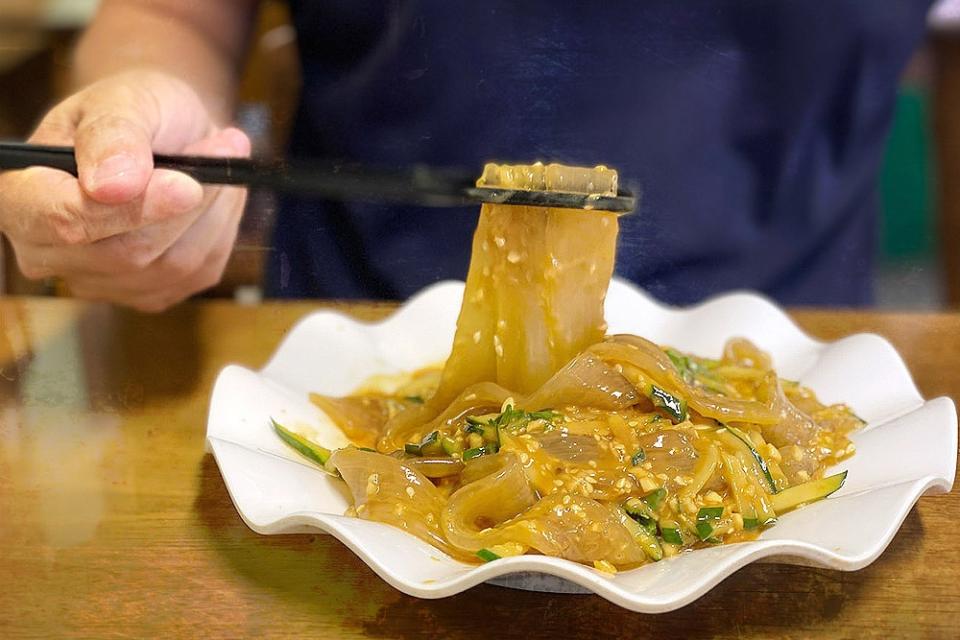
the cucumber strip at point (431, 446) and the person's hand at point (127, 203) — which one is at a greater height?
the person's hand at point (127, 203)

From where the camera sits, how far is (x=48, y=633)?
1344mm

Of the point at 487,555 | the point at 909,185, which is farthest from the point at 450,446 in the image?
the point at 909,185

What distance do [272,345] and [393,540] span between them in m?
1.12

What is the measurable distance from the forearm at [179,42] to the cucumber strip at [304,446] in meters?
1.13

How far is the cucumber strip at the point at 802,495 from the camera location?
5.27 ft

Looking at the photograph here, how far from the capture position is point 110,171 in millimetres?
1778

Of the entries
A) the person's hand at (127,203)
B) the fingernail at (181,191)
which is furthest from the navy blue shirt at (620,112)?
the fingernail at (181,191)

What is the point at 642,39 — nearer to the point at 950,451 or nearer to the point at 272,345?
the point at 272,345

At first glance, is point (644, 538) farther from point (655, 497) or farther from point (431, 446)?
point (431, 446)

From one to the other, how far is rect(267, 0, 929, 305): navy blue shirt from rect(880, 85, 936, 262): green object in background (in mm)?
2202

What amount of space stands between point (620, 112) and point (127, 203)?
57.1 inches

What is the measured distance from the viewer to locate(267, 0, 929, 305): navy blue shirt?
8.59 ft

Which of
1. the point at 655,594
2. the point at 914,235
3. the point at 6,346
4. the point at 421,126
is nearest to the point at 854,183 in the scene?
the point at 421,126

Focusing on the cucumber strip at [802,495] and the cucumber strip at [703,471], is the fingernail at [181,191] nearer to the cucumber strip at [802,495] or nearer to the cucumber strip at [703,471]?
the cucumber strip at [703,471]
